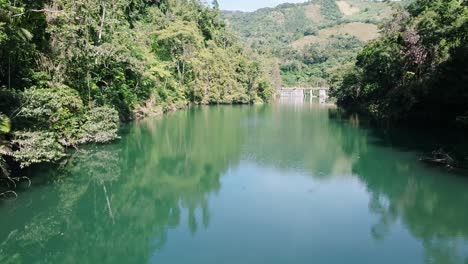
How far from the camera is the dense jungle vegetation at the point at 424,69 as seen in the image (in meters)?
25.2

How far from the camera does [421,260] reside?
10781 millimetres

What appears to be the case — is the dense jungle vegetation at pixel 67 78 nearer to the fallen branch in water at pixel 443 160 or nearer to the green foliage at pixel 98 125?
the green foliage at pixel 98 125

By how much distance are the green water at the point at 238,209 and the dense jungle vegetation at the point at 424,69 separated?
15.2 feet

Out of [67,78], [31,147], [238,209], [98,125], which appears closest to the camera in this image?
[31,147]

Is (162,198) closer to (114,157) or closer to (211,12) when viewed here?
(114,157)

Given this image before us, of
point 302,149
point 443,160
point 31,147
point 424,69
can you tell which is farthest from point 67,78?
point 424,69

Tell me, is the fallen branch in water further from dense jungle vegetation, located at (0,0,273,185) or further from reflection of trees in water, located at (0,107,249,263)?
dense jungle vegetation, located at (0,0,273,185)

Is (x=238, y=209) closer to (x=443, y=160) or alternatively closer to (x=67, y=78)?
(x=443, y=160)

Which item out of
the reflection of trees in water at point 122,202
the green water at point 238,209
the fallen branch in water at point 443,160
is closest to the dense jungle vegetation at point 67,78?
the reflection of trees in water at point 122,202

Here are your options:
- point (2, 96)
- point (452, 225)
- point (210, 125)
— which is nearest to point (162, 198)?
point (2, 96)

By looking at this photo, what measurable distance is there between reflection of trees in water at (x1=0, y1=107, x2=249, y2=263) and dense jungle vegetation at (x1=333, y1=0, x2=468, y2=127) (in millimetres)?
14181

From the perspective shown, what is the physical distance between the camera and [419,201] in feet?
52.5

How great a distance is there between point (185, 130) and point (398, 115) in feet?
63.6

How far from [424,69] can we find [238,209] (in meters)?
24.7
